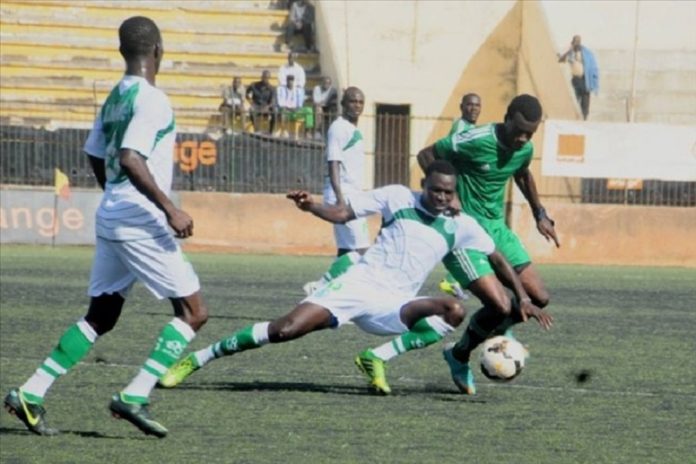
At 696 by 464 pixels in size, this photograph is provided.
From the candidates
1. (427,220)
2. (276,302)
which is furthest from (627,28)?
(427,220)

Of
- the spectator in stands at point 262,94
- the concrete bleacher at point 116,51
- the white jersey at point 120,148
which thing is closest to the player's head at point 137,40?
the white jersey at point 120,148

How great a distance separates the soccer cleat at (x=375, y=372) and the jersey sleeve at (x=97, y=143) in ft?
8.25

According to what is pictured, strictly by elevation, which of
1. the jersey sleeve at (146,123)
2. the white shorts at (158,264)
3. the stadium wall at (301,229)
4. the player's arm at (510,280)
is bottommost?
the stadium wall at (301,229)

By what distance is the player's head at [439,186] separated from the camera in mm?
9984

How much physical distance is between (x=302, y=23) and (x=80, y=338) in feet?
83.4

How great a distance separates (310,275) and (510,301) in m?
10.9

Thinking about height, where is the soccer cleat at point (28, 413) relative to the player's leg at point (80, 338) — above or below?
below

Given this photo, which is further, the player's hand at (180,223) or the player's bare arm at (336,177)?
the player's bare arm at (336,177)

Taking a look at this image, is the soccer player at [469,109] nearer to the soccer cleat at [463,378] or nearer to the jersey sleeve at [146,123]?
the soccer cleat at [463,378]

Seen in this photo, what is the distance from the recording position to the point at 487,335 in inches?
430

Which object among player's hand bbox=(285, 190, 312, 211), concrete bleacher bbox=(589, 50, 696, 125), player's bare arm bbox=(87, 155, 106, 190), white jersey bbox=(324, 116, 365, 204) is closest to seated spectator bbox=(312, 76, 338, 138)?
concrete bleacher bbox=(589, 50, 696, 125)

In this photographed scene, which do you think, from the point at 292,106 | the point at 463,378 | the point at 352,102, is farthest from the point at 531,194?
the point at 292,106

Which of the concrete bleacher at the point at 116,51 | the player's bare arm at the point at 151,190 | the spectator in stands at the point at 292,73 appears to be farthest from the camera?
the concrete bleacher at the point at 116,51

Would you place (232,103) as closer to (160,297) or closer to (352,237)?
(352,237)
